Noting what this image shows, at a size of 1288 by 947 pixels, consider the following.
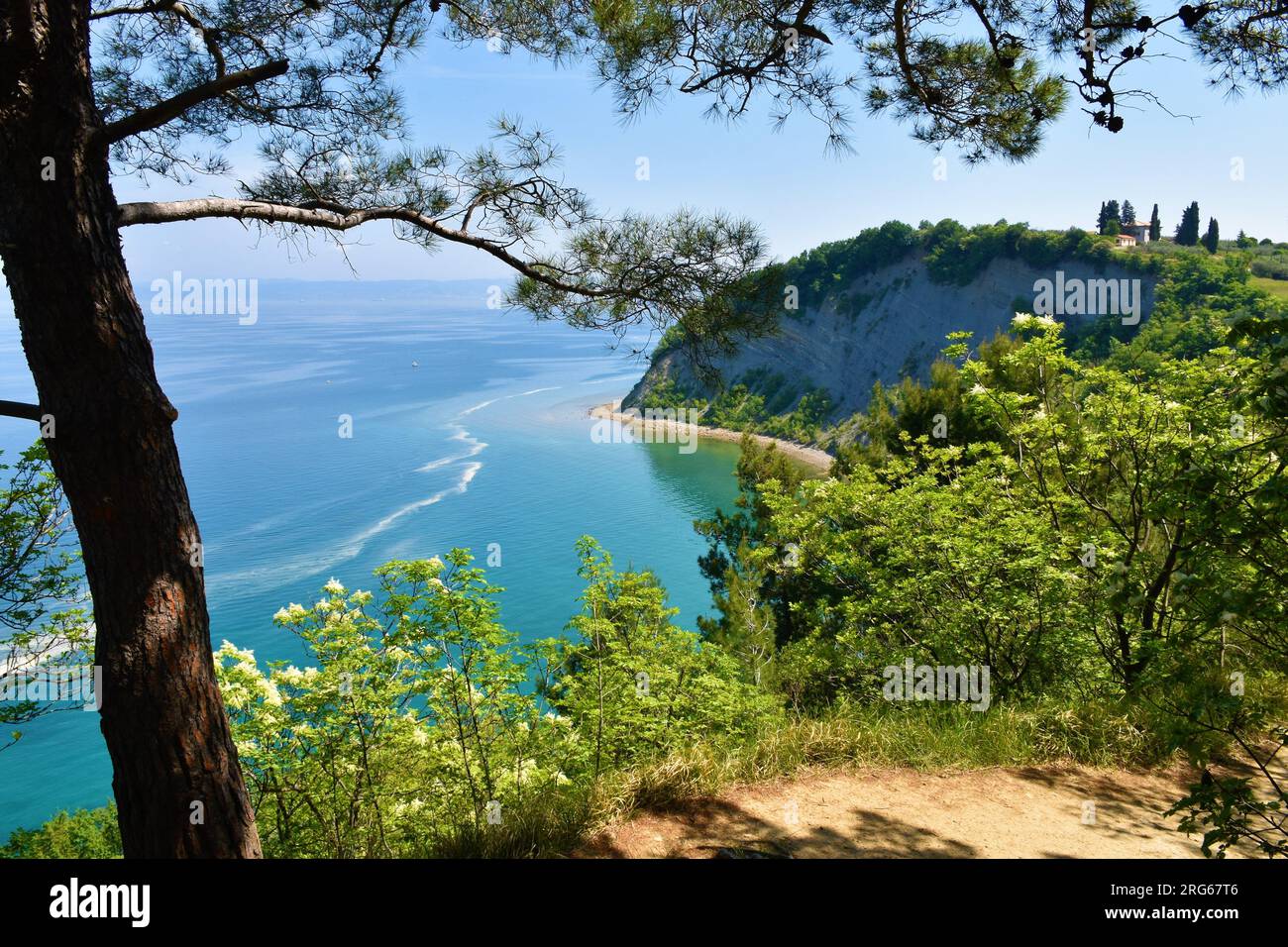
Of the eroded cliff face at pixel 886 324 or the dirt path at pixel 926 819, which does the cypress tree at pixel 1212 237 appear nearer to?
the eroded cliff face at pixel 886 324

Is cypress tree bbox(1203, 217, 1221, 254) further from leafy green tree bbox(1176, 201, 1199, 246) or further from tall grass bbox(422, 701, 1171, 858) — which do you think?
tall grass bbox(422, 701, 1171, 858)

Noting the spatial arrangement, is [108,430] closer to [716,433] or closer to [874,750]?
[874,750]

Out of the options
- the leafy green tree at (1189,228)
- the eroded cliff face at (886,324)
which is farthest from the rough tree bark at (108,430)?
the leafy green tree at (1189,228)

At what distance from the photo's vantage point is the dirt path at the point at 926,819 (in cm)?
354

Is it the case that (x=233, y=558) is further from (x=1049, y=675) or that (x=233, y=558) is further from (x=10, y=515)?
(x=1049, y=675)

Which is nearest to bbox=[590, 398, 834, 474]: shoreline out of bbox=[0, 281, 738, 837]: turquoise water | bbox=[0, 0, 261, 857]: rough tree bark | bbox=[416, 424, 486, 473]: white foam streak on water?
bbox=[0, 281, 738, 837]: turquoise water

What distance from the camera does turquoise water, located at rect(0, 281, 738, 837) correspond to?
26.5 meters

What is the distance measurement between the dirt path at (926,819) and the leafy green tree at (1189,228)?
233 feet

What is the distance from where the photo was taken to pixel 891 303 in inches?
2643

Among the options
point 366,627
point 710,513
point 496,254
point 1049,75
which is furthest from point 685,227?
point 710,513

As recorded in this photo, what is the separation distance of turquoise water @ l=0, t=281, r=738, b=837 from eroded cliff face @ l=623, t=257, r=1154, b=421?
40.2 ft
